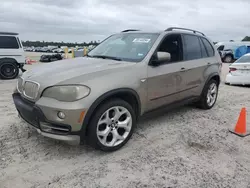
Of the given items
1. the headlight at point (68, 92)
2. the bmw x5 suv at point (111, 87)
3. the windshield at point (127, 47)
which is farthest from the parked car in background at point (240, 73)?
the headlight at point (68, 92)

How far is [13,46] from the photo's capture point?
10.7m

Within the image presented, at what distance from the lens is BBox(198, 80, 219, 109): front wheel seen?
527 cm

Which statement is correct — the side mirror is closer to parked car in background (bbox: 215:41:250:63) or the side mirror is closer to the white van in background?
the white van in background

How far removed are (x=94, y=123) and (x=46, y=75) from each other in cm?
94

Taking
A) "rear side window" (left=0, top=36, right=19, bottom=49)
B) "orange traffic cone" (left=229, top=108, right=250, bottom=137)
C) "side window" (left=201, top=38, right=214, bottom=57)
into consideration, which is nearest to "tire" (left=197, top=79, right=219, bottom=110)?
"side window" (left=201, top=38, right=214, bottom=57)

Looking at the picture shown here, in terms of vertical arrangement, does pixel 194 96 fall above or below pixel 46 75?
below

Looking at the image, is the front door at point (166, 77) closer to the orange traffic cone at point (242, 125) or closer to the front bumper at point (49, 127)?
the orange traffic cone at point (242, 125)

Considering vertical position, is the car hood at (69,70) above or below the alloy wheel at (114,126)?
above

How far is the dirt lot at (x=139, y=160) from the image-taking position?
2.68 m

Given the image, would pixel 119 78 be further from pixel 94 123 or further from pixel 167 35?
pixel 167 35

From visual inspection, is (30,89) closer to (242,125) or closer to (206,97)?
(242,125)

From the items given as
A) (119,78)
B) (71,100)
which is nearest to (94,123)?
(71,100)

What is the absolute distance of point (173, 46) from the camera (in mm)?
4277

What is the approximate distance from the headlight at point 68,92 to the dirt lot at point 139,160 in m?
0.87
